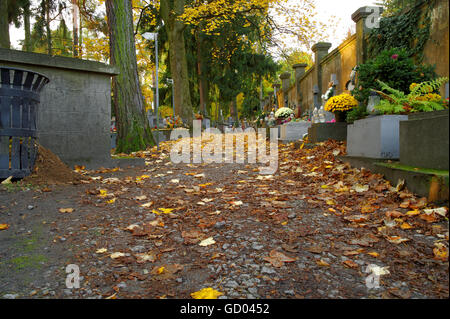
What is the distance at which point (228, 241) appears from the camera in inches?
111

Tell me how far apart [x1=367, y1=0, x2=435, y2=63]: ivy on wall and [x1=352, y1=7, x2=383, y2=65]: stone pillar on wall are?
46cm

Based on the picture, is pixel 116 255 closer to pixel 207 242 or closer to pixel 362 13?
pixel 207 242

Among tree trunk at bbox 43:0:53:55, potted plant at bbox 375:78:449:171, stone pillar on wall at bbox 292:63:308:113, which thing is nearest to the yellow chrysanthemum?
potted plant at bbox 375:78:449:171

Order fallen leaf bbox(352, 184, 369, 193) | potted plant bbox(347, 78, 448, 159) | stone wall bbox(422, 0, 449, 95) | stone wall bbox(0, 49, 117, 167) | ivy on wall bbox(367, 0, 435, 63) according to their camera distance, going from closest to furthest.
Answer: fallen leaf bbox(352, 184, 369, 193) → potted plant bbox(347, 78, 448, 159) → stone wall bbox(0, 49, 117, 167) → stone wall bbox(422, 0, 449, 95) → ivy on wall bbox(367, 0, 435, 63)

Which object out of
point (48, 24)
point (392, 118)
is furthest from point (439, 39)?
point (48, 24)

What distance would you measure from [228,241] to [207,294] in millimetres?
787

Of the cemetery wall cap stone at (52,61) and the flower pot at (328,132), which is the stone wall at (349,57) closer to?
the flower pot at (328,132)

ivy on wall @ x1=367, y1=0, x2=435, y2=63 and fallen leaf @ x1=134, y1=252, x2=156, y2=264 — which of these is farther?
ivy on wall @ x1=367, y1=0, x2=435, y2=63

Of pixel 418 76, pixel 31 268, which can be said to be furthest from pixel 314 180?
pixel 31 268

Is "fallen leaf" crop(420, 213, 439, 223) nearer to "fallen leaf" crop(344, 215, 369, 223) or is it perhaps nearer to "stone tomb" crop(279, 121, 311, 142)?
"fallen leaf" crop(344, 215, 369, 223)

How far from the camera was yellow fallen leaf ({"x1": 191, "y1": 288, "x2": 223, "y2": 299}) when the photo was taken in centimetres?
203

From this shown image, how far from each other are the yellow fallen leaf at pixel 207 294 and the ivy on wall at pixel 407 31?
714cm

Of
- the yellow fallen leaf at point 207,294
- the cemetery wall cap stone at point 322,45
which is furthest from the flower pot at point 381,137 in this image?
the cemetery wall cap stone at point 322,45

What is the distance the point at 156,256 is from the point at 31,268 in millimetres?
940
